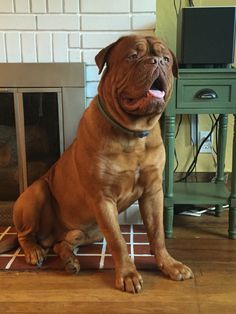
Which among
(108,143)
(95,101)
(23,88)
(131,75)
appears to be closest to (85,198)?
(108,143)

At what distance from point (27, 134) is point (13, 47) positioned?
415 mm

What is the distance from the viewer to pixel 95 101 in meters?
1.42

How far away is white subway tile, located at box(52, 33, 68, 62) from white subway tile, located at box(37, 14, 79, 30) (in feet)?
0.12

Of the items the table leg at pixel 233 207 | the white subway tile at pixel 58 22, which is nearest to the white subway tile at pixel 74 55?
the white subway tile at pixel 58 22

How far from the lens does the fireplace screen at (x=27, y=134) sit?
6.04ft

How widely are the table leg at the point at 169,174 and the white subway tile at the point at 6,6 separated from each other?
88cm

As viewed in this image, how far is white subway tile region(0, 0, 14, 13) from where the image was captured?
1.77 m

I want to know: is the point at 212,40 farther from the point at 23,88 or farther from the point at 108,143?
the point at 23,88

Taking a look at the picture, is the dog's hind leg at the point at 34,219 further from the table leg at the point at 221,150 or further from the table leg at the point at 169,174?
the table leg at the point at 221,150

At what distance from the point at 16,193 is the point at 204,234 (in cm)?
97

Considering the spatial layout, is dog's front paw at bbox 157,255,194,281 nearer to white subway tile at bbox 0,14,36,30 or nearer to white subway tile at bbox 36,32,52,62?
white subway tile at bbox 36,32,52,62

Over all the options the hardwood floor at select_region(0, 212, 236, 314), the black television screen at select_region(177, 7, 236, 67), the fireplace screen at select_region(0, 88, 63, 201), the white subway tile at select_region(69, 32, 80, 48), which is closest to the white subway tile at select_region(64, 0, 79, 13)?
the white subway tile at select_region(69, 32, 80, 48)

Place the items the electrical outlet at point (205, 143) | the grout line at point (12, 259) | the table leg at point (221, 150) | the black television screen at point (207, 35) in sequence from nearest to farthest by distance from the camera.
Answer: the grout line at point (12, 259), the black television screen at point (207, 35), the table leg at point (221, 150), the electrical outlet at point (205, 143)

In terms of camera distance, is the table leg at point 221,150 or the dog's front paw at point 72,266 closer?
the dog's front paw at point 72,266
